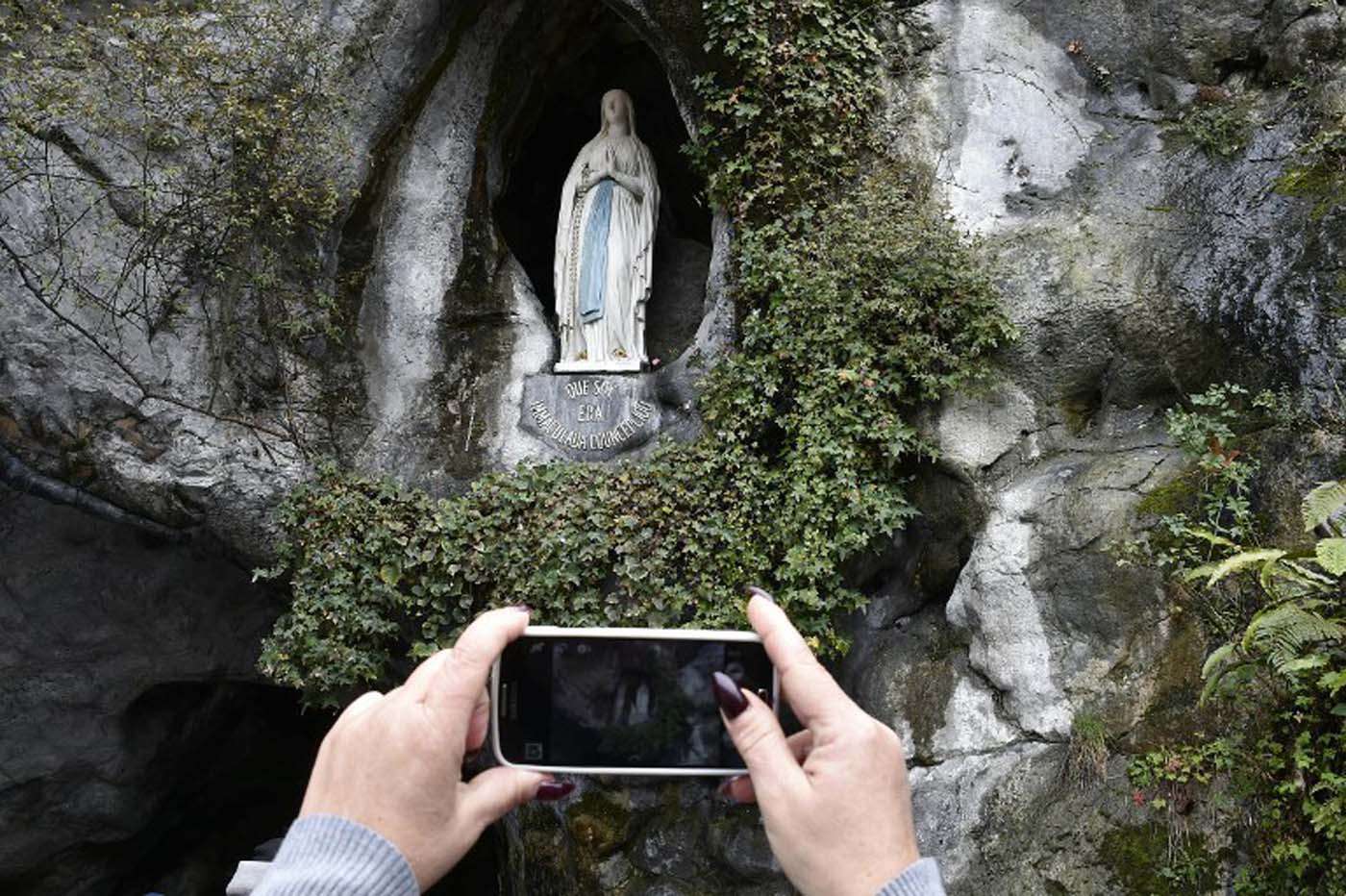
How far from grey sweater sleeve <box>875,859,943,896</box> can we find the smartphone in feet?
2.47

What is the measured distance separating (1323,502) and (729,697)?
10.2 feet

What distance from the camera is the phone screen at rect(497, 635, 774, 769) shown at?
2.09 m

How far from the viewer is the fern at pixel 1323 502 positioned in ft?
12.3

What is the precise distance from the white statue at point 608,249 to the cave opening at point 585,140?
41cm

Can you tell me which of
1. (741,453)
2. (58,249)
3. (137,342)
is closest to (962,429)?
(741,453)

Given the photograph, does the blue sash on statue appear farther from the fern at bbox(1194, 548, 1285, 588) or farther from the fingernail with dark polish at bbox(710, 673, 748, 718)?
the fingernail with dark polish at bbox(710, 673, 748, 718)

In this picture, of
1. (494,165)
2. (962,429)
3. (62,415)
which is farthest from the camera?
(494,165)

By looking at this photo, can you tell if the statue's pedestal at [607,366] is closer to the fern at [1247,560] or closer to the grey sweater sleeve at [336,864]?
the fern at [1247,560]

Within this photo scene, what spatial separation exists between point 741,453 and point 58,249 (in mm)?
4243

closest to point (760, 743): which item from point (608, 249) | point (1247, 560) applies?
point (1247, 560)

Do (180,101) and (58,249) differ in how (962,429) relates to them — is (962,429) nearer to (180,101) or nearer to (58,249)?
(180,101)

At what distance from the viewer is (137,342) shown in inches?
259

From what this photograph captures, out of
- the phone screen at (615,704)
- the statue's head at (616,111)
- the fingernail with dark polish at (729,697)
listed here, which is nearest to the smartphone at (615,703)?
the phone screen at (615,704)

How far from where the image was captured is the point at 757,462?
5.81 metres
